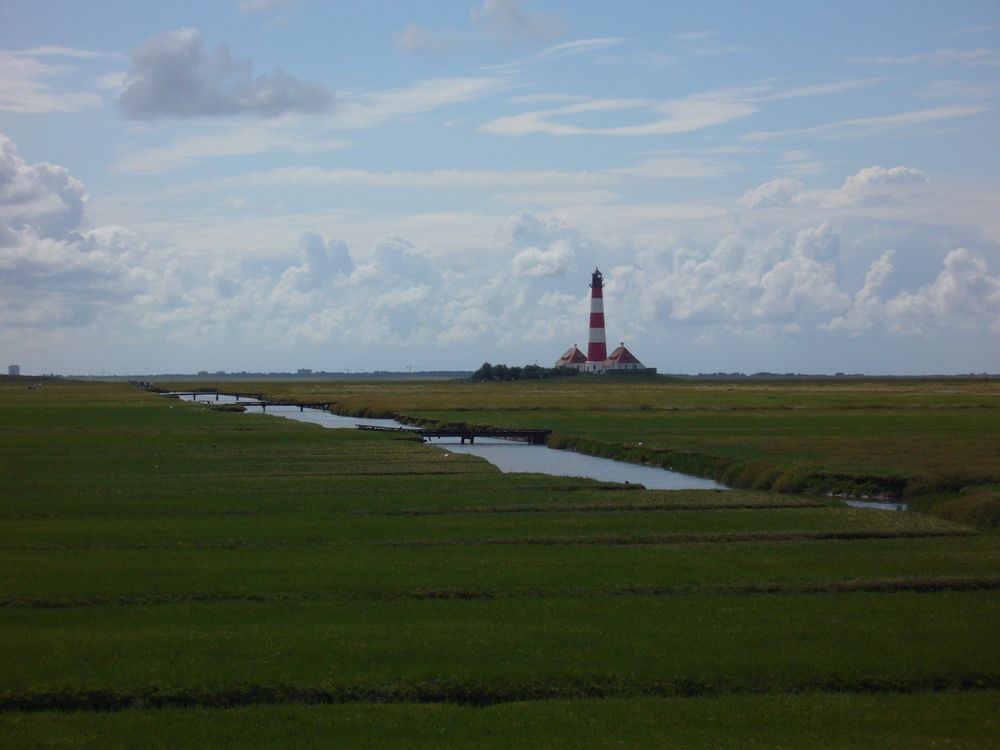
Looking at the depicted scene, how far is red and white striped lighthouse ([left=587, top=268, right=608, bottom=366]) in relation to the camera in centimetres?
15212

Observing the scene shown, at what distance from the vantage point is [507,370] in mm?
185375

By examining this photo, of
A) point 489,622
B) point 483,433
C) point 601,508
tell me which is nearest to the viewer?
point 489,622

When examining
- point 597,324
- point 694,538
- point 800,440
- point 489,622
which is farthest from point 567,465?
point 597,324

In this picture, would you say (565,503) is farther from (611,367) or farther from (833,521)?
(611,367)

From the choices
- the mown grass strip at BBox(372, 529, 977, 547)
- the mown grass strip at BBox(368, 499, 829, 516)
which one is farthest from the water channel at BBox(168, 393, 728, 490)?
the mown grass strip at BBox(372, 529, 977, 547)

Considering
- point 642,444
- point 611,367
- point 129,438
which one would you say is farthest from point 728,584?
point 611,367

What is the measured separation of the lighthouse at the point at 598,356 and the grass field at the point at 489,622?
121 m

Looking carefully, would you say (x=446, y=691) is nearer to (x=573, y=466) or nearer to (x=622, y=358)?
(x=573, y=466)

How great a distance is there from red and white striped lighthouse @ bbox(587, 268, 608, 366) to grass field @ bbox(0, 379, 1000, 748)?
11962 cm

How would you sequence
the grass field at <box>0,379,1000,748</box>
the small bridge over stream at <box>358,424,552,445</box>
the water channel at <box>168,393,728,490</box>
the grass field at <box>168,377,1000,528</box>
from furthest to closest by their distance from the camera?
the small bridge over stream at <box>358,424,552,445</box> < the water channel at <box>168,393,728,490</box> < the grass field at <box>168,377,1000,528</box> < the grass field at <box>0,379,1000,748</box>

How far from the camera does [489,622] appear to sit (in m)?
17.3

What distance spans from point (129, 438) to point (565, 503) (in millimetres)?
33999

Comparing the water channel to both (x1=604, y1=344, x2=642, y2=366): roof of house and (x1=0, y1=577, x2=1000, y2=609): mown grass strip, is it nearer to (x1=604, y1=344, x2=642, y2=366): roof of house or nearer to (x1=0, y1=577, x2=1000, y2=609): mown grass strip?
(x1=0, y1=577, x2=1000, y2=609): mown grass strip

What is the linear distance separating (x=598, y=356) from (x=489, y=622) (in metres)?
145
